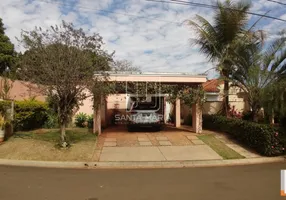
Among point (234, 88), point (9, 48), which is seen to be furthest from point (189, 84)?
point (9, 48)

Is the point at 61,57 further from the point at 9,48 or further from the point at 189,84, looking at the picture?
the point at 9,48

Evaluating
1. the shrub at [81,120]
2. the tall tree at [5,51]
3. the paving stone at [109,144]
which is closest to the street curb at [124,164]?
the paving stone at [109,144]

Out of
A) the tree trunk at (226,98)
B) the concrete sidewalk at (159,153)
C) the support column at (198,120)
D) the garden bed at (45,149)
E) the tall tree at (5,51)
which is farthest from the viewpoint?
the tall tree at (5,51)

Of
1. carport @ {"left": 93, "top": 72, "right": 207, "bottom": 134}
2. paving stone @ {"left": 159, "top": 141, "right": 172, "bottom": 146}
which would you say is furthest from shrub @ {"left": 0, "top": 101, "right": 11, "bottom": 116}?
paving stone @ {"left": 159, "top": 141, "right": 172, "bottom": 146}

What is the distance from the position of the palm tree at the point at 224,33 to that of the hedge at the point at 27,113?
9.23 meters

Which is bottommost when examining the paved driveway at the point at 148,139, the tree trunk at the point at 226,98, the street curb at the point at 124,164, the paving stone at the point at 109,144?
the street curb at the point at 124,164

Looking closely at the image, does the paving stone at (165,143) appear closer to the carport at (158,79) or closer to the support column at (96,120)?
the carport at (158,79)

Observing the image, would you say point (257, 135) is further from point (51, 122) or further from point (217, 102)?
point (51, 122)

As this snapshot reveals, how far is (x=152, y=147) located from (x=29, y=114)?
623 cm

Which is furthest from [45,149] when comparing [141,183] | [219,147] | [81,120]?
[219,147]

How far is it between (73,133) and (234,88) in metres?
8.63

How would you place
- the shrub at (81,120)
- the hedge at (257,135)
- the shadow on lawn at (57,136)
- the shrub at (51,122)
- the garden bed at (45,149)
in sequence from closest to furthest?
the garden bed at (45,149)
the hedge at (257,135)
the shadow on lawn at (57,136)
the shrub at (51,122)
the shrub at (81,120)

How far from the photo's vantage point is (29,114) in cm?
1302

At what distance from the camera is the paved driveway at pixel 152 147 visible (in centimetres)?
988
